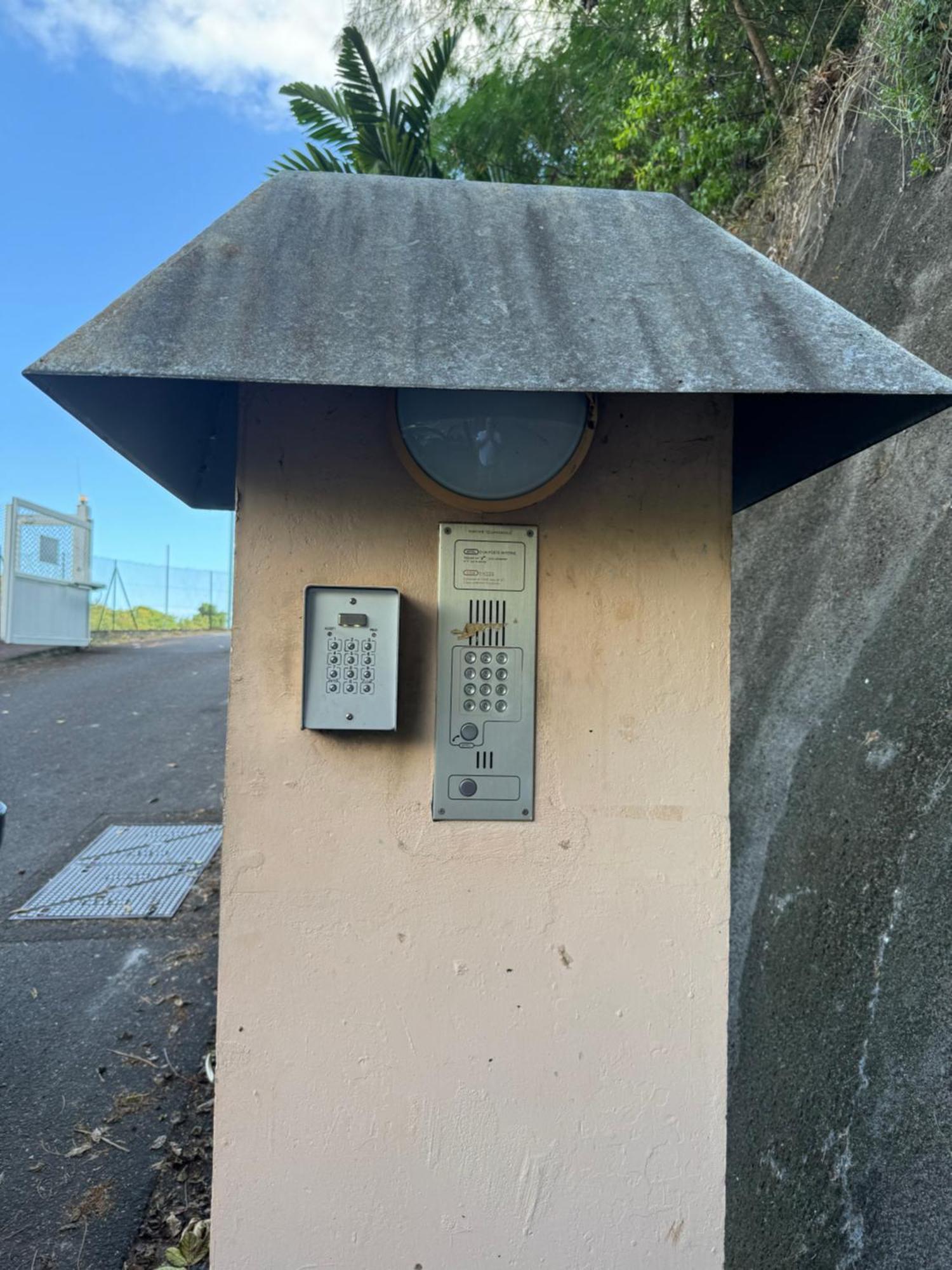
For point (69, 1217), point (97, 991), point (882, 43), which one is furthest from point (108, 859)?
point (882, 43)

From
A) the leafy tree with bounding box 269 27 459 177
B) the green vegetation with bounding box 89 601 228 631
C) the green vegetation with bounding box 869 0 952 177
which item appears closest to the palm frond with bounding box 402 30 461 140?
the leafy tree with bounding box 269 27 459 177

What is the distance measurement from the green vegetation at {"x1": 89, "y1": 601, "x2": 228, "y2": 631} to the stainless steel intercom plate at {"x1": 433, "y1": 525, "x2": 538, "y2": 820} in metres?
18.8

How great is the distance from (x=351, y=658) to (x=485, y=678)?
0.31 metres


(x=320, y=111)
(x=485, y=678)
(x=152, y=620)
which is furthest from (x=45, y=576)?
(x=152, y=620)

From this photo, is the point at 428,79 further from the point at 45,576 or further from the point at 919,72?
the point at 45,576

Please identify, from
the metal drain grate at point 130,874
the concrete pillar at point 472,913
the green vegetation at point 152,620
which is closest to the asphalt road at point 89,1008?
the metal drain grate at point 130,874

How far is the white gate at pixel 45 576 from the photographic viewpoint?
440 inches

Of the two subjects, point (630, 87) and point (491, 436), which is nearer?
point (491, 436)

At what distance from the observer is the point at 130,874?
5.03 meters

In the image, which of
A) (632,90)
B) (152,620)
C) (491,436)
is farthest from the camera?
(152,620)

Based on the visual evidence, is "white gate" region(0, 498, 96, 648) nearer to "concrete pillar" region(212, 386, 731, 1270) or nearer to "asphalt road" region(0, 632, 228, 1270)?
"asphalt road" region(0, 632, 228, 1270)

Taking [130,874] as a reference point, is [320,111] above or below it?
above

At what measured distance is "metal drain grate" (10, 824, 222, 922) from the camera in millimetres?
4566

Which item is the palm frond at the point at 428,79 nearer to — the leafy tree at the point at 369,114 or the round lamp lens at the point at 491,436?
the leafy tree at the point at 369,114
